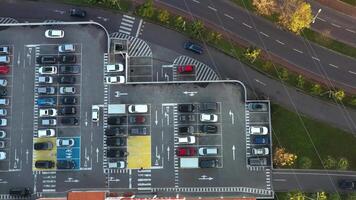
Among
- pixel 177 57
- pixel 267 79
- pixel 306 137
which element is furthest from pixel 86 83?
pixel 306 137

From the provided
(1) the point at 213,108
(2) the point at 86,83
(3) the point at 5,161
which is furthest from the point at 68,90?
(1) the point at 213,108

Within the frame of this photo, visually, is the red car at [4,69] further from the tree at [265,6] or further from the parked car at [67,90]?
the tree at [265,6]

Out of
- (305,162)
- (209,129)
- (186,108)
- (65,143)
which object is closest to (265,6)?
(186,108)

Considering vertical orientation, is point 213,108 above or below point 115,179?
above

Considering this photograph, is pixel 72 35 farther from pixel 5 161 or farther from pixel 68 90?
pixel 5 161

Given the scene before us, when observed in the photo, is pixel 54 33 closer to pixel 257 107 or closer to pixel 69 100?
pixel 69 100

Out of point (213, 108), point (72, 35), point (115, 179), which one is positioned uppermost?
point (72, 35)

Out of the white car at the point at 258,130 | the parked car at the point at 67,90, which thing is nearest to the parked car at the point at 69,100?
the parked car at the point at 67,90
